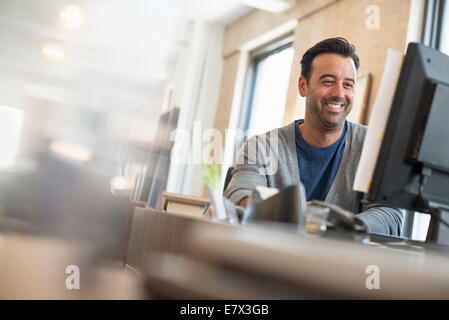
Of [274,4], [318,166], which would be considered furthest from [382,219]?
[274,4]

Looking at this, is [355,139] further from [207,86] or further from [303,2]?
[207,86]

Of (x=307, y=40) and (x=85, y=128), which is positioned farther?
(x=85, y=128)

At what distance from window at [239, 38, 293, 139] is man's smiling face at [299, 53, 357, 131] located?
2.84m

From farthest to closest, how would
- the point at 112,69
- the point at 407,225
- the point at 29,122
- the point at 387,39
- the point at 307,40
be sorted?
1. the point at 112,69
2. the point at 29,122
3. the point at 307,40
4. the point at 387,39
5. the point at 407,225

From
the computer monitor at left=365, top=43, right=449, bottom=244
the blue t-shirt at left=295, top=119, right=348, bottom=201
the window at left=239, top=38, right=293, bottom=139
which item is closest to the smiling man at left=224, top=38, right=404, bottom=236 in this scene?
the blue t-shirt at left=295, top=119, right=348, bottom=201

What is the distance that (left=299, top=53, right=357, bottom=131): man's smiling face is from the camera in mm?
1385

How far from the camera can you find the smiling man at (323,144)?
4.30 feet

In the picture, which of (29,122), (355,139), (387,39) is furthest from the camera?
(29,122)

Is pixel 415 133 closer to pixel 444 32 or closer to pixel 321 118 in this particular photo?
pixel 321 118

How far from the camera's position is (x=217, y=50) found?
5555mm

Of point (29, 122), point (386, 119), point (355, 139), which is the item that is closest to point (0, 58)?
point (29, 122)

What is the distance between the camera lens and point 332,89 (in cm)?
140

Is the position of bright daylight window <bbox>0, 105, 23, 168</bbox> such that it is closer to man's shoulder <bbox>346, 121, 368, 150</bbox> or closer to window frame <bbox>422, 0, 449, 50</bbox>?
man's shoulder <bbox>346, 121, 368, 150</bbox>

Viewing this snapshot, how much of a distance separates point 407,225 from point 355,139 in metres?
1.44
